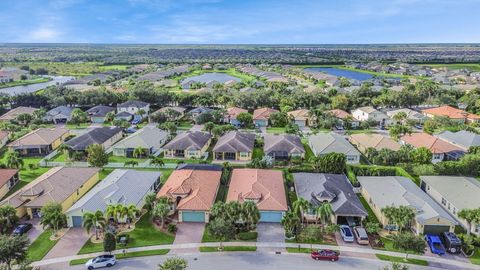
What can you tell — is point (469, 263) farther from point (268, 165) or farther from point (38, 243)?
point (38, 243)

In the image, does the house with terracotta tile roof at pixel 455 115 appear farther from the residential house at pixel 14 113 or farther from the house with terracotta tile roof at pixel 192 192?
the residential house at pixel 14 113

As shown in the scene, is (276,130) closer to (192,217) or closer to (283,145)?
(283,145)

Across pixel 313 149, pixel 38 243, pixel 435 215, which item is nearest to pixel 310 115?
pixel 313 149

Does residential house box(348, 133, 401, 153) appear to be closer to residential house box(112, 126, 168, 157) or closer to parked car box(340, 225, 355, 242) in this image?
parked car box(340, 225, 355, 242)

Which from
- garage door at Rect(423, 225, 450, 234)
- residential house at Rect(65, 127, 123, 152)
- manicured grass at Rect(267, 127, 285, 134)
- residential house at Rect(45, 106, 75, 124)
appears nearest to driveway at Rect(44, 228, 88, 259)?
residential house at Rect(65, 127, 123, 152)

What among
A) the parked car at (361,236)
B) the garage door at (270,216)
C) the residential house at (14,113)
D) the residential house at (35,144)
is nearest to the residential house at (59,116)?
the residential house at (14,113)
